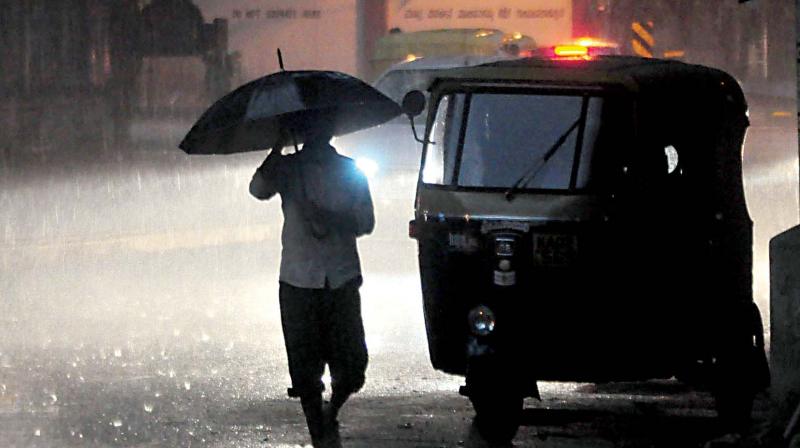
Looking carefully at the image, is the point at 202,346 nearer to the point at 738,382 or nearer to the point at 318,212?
the point at 318,212

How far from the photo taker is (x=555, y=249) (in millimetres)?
8172

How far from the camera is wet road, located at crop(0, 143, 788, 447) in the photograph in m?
8.92

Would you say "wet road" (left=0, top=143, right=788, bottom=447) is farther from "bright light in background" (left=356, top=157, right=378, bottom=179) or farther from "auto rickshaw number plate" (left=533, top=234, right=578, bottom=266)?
"auto rickshaw number plate" (left=533, top=234, right=578, bottom=266)

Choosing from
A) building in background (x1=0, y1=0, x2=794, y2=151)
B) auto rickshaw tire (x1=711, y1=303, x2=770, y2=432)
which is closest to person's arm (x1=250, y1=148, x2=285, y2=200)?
auto rickshaw tire (x1=711, y1=303, x2=770, y2=432)

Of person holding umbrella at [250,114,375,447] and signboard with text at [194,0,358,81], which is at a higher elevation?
person holding umbrella at [250,114,375,447]

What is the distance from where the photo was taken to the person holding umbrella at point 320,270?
802 cm

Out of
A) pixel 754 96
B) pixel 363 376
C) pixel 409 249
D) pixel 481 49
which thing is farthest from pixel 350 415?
pixel 754 96

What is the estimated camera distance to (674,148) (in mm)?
8570

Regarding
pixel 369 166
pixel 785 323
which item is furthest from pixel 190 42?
pixel 785 323

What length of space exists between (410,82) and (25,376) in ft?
26.3

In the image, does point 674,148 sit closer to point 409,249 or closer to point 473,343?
point 473,343

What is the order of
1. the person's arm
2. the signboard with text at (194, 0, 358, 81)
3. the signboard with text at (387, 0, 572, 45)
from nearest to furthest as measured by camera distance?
the person's arm, the signboard with text at (387, 0, 572, 45), the signboard with text at (194, 0, 358, 81)

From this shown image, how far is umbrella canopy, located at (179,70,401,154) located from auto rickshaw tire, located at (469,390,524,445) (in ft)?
4.82

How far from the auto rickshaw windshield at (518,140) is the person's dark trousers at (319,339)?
35.0 inches
